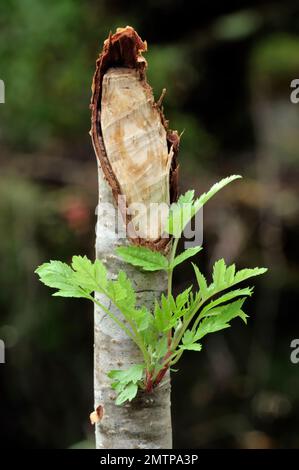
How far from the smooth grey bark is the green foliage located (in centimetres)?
1

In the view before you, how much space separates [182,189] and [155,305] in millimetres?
1565

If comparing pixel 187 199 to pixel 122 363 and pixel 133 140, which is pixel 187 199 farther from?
pixel 122 363

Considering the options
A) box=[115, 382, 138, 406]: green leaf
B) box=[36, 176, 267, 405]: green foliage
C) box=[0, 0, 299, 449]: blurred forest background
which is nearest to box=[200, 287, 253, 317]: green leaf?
box=[36, 176, 267, 405]: green foliage

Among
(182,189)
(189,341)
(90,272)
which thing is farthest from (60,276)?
(182,189)

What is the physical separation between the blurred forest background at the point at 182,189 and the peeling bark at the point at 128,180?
1.46 metres

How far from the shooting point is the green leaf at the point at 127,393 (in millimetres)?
802

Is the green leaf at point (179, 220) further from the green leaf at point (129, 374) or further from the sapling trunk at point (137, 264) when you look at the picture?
the green leaf at point (129, 374)

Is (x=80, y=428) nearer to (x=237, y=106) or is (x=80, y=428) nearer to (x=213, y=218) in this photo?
(x=213, y=218)

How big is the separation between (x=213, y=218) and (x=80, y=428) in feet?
2.94

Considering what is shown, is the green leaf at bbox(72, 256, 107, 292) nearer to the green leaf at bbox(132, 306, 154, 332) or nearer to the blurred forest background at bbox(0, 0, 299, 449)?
the green leaf at bbox(132, 306, 154, 332)

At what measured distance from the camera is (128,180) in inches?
32.9

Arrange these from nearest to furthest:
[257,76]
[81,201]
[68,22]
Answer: [81,201], [68,22], [257,76]

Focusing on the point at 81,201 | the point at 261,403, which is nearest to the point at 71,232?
the point at 81,201

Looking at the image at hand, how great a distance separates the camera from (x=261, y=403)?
269cm
